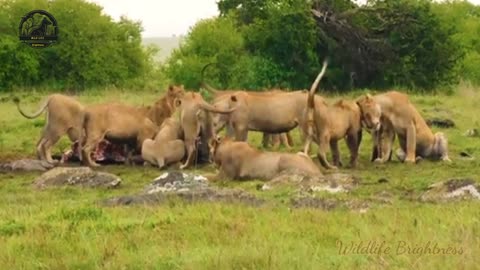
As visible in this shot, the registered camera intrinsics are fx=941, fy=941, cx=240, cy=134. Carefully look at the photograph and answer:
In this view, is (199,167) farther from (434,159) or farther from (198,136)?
(434,159)

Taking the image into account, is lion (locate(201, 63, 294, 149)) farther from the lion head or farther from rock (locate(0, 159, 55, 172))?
rock (locate(0, 159, 55, 172))

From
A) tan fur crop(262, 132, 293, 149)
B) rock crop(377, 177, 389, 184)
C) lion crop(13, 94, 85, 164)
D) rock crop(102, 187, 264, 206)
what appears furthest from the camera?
tan fur crop(262, 132, 293, 149)

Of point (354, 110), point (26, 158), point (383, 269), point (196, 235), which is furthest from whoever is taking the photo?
point (26, 158)

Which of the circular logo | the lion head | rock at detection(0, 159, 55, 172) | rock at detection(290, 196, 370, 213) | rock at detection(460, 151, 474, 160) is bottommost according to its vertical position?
rock at detection(0, 159, 55, 172)

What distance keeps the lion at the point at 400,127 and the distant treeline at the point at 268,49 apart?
16.0 meters

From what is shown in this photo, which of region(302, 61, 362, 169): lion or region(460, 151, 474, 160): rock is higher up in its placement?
region(302, 61, 362, 169): lion

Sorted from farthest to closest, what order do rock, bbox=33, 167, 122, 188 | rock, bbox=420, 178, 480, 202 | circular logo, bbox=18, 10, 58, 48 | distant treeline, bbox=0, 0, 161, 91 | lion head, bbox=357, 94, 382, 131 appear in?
distant treeline, bbox=0, 0, 161, 91 < circular logo, bbox=18, 10, 58, 48 < lion head, bbox=357, 94, 382, 131 < rock, bbox=33, 167, 122, 188 < rock, bbox=420, 178, 480, 202

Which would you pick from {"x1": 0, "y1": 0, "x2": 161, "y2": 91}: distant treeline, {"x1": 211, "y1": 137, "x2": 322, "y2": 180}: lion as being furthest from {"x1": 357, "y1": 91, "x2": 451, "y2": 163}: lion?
{"x1": 0, "y1": 0, "x2": 161, "y2": 91}: distant treeline

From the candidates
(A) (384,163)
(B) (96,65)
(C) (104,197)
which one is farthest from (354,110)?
(B) (96,65)

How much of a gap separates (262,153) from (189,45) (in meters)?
28.9

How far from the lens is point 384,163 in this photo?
15.2m

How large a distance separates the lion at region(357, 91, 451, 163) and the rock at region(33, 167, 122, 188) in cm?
439

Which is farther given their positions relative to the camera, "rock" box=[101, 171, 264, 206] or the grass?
"rock" box=[101, 171, 264, 206]

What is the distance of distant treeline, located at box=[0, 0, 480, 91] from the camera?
32.5 metres
